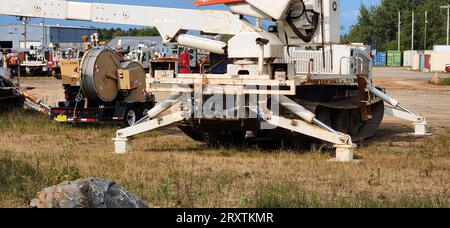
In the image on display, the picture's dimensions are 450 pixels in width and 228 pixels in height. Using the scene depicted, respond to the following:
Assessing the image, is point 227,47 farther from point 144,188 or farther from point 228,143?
point 144,188

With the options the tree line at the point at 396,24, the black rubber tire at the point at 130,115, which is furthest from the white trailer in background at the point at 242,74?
the tree line at the point at 396,24

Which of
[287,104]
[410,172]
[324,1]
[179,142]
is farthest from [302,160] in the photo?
[179,142]

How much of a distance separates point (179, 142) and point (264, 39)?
349cm

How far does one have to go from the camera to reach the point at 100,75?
55.3 ft

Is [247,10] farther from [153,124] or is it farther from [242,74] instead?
[153,124]

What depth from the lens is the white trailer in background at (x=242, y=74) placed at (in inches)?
483

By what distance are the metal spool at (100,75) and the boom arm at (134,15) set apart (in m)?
2.54

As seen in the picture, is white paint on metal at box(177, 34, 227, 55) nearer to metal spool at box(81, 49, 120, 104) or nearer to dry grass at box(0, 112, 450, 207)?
dry grass at box(0, 112, 450, 207)

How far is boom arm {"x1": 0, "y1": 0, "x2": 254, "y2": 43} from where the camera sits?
528 inches

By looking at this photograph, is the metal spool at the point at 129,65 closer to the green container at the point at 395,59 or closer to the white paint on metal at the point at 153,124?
the white paint on metal at the point at 153,124

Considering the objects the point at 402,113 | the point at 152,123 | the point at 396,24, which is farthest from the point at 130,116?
the point at 396,24

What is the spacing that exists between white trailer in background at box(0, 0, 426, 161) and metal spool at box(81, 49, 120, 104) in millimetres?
2580

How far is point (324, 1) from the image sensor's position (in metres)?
12.6

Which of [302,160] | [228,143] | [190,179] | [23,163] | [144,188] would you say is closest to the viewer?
[144,188]
